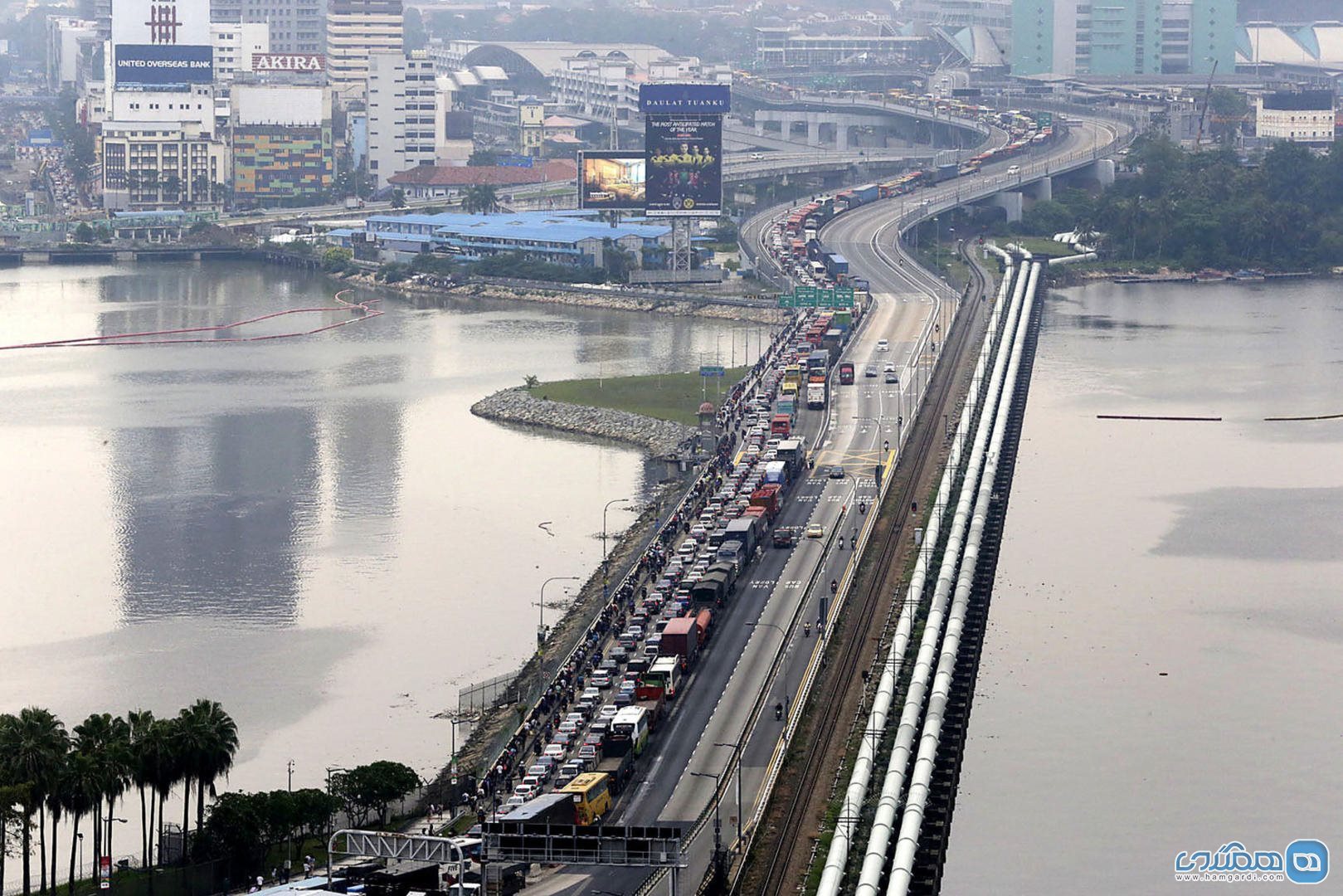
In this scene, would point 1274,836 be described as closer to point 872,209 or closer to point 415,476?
point 415,476

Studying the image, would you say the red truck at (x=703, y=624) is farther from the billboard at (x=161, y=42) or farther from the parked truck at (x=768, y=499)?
the billboard at (x=161, y=42)

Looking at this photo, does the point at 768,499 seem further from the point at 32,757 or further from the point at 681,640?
the point at 32,757

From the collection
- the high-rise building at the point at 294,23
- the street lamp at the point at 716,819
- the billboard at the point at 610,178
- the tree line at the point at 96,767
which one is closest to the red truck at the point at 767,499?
the street lamp at the point at 716,819

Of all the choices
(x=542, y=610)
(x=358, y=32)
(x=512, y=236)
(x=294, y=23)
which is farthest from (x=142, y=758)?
(x=294, y=23)

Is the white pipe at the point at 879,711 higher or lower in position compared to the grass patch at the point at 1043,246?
lower

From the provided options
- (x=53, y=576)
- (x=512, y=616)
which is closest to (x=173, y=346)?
(x=53, y=576)

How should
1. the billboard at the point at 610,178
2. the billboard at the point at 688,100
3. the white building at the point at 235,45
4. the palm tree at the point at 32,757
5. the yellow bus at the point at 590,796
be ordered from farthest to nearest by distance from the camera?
the white building at the point at 235,45 < the billboard at the point at 610,178 < the billboard at the point at 688,100 < the yellow bus at the point at 590,796 < the palm tree at the point at 32,757
